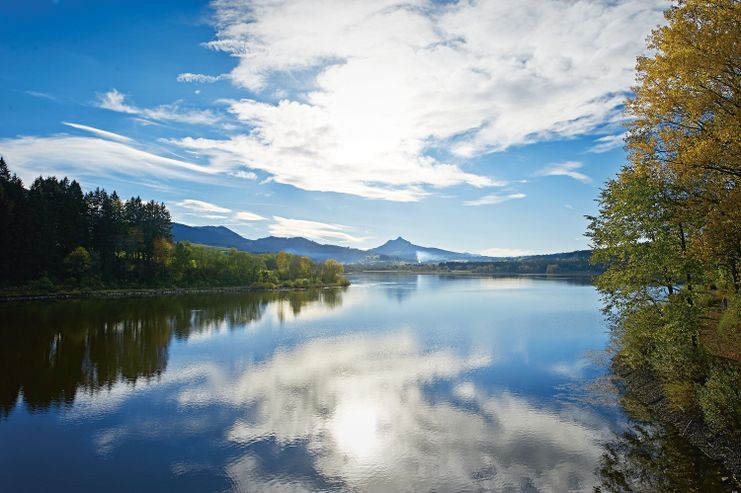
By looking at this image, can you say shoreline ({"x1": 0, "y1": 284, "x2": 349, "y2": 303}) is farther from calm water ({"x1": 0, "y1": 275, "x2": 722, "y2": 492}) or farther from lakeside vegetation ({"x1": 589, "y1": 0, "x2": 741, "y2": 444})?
lakeside vegetation ({"x1": 589, "y1": 0, "x2": 741, "y2": 444})

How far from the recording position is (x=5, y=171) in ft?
317

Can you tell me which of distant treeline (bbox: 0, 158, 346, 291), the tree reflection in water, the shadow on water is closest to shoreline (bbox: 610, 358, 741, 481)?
the tree reflection in water

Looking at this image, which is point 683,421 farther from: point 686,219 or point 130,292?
point 130,292

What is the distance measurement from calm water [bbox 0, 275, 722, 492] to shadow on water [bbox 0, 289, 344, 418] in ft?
0.75

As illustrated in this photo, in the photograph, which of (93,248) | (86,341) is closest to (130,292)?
(93,248)

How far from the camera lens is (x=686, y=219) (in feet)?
75.8

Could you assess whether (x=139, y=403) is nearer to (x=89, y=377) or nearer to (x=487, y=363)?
(x=89, y=377)

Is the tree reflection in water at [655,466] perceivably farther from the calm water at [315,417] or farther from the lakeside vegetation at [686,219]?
the lakeside vegetation at [686,219]

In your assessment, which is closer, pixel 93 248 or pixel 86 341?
pixel 86 341

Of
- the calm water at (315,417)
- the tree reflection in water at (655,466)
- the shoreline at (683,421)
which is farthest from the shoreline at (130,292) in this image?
the shoreline at (683,421)

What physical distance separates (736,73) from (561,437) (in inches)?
701

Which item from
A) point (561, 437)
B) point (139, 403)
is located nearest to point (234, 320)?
point (139, 403)

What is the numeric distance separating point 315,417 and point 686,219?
77.1ft

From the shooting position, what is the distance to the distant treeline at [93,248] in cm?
9000
